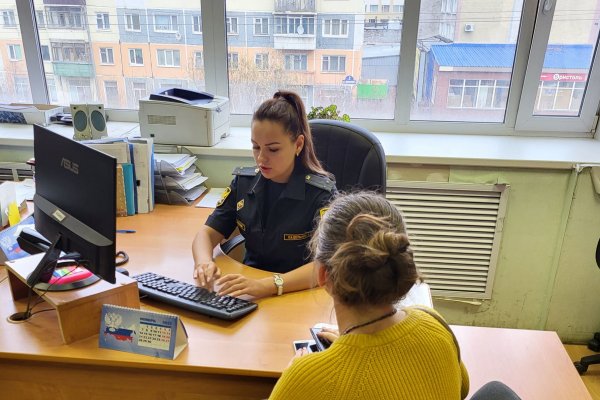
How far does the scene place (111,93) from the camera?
2.62m

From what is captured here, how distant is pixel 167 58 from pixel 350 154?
142cm

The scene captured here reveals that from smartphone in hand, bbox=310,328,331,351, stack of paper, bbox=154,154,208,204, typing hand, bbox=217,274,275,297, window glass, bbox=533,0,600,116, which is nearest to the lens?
smartphone in hand, bbox=310,328,331,351

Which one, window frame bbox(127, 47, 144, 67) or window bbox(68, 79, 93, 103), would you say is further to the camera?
window bbox(68, 79, 93, 103)

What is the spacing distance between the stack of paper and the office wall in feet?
0.64

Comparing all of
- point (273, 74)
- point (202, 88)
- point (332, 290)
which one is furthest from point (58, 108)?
point (332, 290)

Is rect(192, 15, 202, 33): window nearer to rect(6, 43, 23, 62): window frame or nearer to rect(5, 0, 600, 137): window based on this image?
rect(5, 0, 600, 137): window

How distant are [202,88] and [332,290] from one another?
200 centimetres

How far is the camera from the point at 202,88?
2.55m

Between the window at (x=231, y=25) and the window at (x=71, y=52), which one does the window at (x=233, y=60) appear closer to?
the window at (x=231, y=25)

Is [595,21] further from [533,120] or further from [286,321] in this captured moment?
[286,321]

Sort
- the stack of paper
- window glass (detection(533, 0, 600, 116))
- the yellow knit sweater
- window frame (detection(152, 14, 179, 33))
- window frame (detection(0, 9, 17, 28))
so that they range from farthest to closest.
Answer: window frame (detection(0, 9, 17, 28)) → window frame (detection(152, 14, 179, 33)) → window glass (detection(533, 0, 600, 116)) → the stack of paper → the yellow knit sweater

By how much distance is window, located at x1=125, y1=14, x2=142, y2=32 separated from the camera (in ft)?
8.05

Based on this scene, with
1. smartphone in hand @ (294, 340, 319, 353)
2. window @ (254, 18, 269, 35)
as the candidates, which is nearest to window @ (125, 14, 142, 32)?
window @ (254, 18, 269, 35)

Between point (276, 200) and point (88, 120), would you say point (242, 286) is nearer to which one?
point (276, 200)
